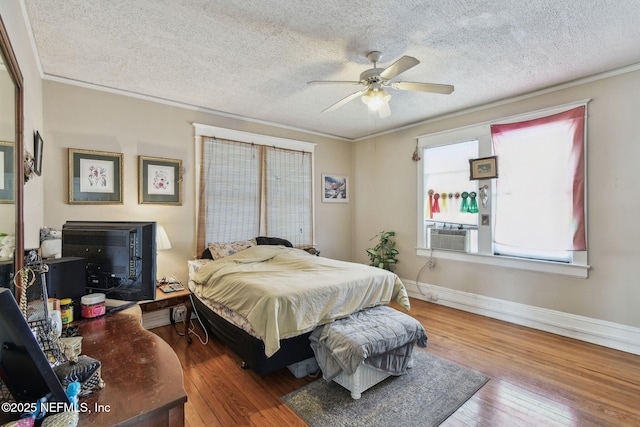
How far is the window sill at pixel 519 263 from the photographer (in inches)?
120

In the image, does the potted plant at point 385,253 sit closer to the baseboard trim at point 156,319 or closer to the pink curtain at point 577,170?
the pink curtain at point 577,170

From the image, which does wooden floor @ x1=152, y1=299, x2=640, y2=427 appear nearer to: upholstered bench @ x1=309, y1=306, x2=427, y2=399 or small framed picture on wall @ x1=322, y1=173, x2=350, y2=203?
upholstered bench @ x1=309, y1=306, x2=427, y2=399

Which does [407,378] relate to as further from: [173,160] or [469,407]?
[173,160]

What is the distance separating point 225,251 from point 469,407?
9.36 feet

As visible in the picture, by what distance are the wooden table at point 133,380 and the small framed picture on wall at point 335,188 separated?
3908 millimetres

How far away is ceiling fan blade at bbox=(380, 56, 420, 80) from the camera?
2.01 meters

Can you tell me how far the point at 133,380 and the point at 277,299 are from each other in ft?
3.97

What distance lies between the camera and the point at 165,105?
3.53 meters

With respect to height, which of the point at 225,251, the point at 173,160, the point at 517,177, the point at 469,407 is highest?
the point at 173,160

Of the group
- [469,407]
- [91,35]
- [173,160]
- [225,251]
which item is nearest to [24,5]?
[91,35]

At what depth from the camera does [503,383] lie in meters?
2.28

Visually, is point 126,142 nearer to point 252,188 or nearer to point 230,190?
point 230,190

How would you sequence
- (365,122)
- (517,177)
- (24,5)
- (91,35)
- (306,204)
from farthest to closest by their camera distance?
(306,204), (365,122), (517,177), (91,35), (24,5)

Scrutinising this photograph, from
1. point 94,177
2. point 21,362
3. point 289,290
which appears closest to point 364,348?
point 289,290
